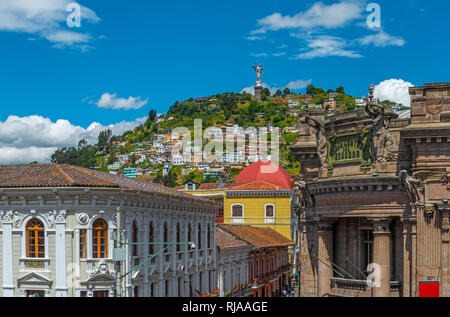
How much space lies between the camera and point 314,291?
148 feet

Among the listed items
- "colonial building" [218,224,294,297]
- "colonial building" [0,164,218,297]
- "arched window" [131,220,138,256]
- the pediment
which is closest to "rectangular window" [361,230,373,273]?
"colonial building" [0,164,218,297]

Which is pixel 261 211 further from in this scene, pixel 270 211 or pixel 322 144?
pixel 322 144

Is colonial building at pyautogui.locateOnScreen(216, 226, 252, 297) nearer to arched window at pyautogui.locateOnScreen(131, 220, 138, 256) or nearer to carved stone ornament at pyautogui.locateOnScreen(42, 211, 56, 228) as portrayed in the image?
arched window at pyautogui.locateOnScreen(131, 220, 138, 256)

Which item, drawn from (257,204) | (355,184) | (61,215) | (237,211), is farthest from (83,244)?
(237,211)

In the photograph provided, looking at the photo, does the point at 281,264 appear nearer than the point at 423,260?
No

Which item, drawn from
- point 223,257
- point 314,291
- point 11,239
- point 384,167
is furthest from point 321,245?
point 223,257

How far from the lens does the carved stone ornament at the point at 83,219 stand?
42.0 meters

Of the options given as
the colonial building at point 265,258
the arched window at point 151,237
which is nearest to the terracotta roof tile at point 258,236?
the colonial building at point 265,258

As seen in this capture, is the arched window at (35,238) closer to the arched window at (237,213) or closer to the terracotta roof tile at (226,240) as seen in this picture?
the terracotta roof tile at (226,240)

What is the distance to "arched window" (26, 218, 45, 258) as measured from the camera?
4256 cm

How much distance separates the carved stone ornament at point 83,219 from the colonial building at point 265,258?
28024 mm

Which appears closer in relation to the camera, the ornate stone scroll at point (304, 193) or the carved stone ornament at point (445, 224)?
the carved stone ornament at point (445, 224)

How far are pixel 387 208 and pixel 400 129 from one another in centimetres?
431

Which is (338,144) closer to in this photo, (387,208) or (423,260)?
(387,208)
